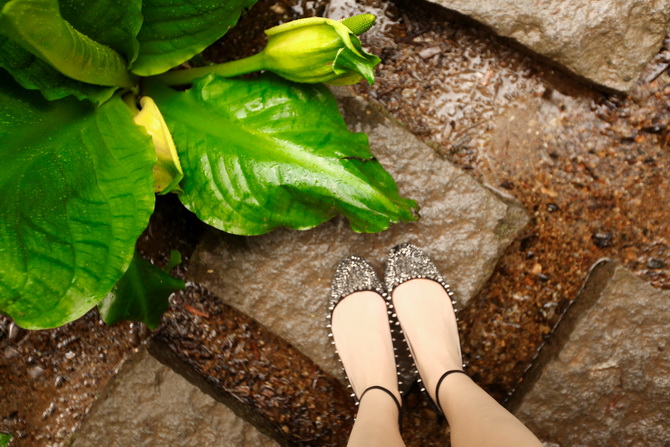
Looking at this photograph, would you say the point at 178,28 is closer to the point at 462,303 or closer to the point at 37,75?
the point at 37,75

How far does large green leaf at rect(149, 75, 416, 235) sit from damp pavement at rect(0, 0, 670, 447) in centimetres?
27

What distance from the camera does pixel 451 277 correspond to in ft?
5.23

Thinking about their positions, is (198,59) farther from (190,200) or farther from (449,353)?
(449,353)

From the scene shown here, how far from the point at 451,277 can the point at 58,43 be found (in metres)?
1.13

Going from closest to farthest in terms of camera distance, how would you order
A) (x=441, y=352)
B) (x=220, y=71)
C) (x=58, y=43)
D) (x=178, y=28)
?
(x=58, y=43) → (x=178, y=28) → (x=220, y=71) → (x=441, y=352)

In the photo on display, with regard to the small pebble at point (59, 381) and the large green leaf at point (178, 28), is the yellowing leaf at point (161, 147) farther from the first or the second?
the small pebble at point (59, 381)

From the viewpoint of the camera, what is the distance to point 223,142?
1239 millimetres

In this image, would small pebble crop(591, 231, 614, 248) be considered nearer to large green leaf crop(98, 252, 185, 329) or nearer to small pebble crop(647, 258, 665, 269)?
small pebble crop(647, 258, 665, 269)

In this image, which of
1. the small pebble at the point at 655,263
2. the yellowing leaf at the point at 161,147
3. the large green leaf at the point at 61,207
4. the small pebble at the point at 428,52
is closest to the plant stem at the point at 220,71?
the yellowing leaf at the point at 161,147

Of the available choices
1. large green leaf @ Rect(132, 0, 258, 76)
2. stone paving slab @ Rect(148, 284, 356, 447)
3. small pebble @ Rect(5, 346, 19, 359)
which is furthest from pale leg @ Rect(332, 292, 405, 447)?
small pebble @ Rect(5, 346, 19, 359)

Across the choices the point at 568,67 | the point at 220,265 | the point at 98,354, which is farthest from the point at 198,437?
the point at 568,67

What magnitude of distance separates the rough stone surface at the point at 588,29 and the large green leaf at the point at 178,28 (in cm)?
65

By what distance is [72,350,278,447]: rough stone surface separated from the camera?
1552 millimetres

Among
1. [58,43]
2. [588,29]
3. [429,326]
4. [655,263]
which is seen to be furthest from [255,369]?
[588,29]
